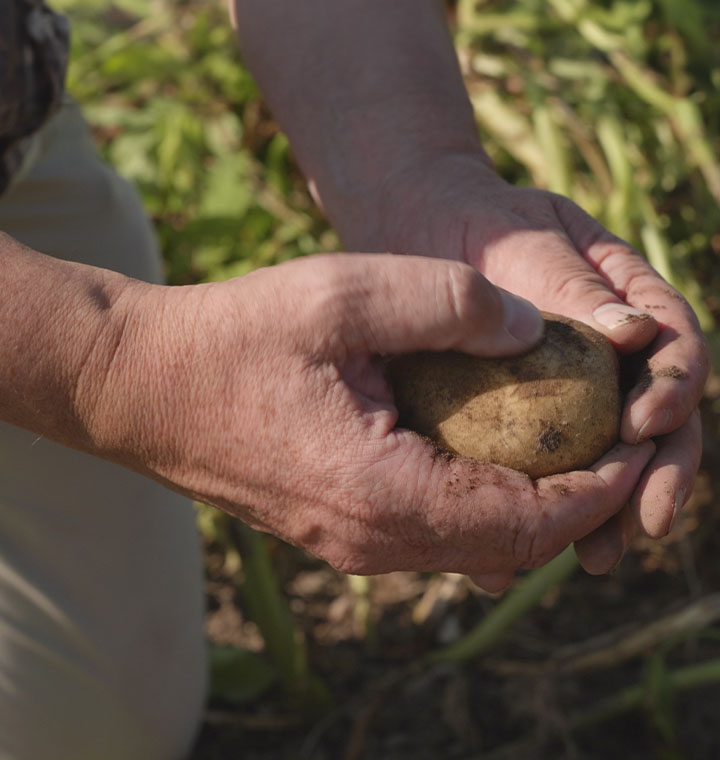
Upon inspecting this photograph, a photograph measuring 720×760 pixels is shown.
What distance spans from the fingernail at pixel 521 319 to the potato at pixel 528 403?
4 cm

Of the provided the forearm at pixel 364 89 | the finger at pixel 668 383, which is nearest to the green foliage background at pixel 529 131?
the forearm at pixel 364 89

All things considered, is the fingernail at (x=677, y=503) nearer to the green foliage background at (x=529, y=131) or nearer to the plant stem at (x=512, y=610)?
the plant stem at (x=512, y=610)

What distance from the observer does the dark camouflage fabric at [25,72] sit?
4.65 feet

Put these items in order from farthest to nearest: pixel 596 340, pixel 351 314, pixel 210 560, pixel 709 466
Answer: pixel 210 560
pixel 709 466
pixel 596 340
pixel 351 314

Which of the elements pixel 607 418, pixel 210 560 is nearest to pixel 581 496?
pixel 607 418

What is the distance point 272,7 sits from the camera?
1.70 m

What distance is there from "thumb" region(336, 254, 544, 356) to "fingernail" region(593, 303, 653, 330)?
A: 25 cm

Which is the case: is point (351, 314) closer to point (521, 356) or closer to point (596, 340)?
point (521, 356)

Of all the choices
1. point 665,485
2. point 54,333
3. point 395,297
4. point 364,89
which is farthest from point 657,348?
point 54,333

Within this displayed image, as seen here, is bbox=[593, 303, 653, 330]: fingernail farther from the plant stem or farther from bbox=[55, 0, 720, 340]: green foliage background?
bbox=[55, 0, 720, 340]: green foliage background

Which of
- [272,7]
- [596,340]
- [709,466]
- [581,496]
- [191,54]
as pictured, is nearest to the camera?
[581,496]

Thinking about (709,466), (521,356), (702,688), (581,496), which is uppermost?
(521,356)

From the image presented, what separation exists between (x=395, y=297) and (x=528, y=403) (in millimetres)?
299

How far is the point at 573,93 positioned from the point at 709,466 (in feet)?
4.15
